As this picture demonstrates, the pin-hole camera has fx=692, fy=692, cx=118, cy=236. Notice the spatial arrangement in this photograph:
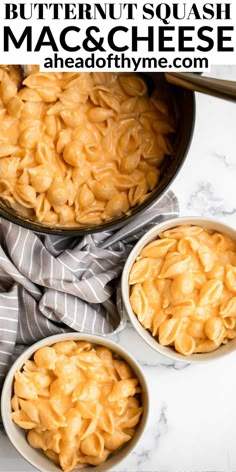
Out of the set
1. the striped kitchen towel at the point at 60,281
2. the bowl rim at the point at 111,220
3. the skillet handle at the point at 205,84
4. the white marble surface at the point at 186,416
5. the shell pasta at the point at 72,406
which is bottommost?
the white marble surface at the point at 186,416

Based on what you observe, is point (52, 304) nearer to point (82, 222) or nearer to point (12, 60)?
point (82, 222)

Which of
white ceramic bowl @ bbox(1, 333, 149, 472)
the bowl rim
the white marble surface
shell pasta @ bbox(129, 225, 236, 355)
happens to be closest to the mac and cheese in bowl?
the bowl rim

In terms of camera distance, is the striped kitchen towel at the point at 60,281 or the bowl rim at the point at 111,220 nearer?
the bowl rim at the point at 111,220

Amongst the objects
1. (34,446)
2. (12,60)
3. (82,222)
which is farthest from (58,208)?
(34,446)

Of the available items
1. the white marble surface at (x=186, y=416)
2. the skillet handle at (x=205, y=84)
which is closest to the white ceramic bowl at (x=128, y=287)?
the white marble surface at (x=186, y=416)

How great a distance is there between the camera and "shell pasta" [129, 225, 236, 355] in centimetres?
143

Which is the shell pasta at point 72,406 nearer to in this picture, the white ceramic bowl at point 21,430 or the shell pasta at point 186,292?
the white ceramic bowl at point 21,430

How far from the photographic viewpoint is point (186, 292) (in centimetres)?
142

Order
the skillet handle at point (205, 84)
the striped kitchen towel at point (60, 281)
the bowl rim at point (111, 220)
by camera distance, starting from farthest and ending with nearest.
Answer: the striped kitchen towel at point (60, 281), the bowl rim at point (111, 220), the skillet handle at point (205, 84)

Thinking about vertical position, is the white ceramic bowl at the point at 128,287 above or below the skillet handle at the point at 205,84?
below

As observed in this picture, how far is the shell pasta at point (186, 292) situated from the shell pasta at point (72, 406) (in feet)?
0.46

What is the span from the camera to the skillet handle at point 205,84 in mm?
1230

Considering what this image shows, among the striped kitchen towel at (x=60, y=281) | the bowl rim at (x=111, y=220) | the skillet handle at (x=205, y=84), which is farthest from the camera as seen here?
the striped kitchen towel at (x=60, y=281)

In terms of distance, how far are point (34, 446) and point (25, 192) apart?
53 centimetres
